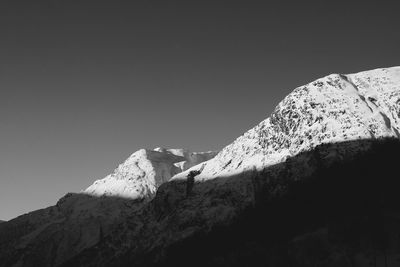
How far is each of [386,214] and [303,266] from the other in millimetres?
41302

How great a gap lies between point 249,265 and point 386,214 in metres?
56.4

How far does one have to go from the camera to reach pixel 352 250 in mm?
180375

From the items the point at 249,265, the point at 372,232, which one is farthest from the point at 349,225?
the point at 249,265

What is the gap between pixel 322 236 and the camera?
194750 millimetres

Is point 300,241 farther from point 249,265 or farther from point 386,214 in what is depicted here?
point 386,214

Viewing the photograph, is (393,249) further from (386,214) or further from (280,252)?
(280,252)

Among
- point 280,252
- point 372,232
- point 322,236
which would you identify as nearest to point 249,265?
point 280,252

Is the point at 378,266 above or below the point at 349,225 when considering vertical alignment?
below

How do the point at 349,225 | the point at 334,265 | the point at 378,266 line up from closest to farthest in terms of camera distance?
the point at 378,266 < the point at 334,265 < the point at 349,225

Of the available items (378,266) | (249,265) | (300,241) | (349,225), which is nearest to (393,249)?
(378,266)

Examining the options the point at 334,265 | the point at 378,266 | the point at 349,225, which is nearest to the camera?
the point at 378,266

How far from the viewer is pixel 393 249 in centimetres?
17162

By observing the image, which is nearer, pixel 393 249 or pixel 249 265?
pixel 393 249

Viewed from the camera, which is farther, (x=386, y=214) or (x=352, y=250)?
(x=386, y=214)
